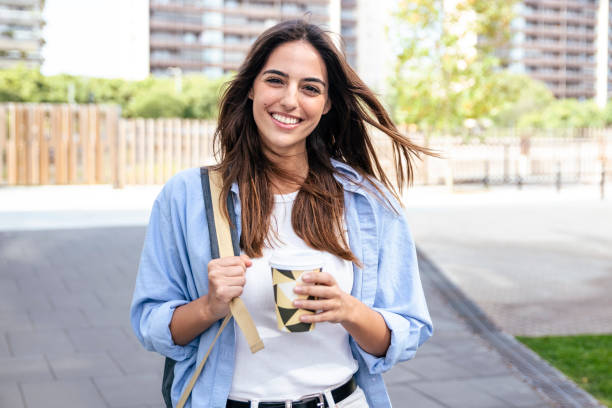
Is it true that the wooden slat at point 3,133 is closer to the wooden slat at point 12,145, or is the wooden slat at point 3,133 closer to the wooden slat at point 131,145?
the wooden slat at point 12,145

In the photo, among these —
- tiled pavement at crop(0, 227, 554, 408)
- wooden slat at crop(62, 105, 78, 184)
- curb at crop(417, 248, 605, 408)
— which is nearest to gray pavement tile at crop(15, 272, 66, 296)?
tiled pavement at crop(0, 227, 554, 408)

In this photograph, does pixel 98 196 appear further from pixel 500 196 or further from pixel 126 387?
pixel 126 387

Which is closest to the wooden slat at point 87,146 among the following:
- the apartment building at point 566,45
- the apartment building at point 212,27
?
the apartment building at point 212,27

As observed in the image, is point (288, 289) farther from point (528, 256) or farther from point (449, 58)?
point (449, 58)

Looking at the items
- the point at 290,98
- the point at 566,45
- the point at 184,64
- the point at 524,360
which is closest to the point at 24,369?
the point at 524,360

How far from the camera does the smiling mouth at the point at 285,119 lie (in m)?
1.79

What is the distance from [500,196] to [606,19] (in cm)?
12398

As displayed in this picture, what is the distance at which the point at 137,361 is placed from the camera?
5.11 metres

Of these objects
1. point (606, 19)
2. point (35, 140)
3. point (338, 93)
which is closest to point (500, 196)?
point (35, 140)

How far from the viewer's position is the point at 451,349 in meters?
5.65

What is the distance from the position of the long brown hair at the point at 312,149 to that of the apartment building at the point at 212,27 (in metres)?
101

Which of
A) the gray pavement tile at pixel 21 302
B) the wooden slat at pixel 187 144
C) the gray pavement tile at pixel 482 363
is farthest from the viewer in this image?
the wooden slat at pixel 187 144

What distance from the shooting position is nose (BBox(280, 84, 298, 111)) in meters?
1.75

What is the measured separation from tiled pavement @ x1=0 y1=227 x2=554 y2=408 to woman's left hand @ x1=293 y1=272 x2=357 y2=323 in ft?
9.92
